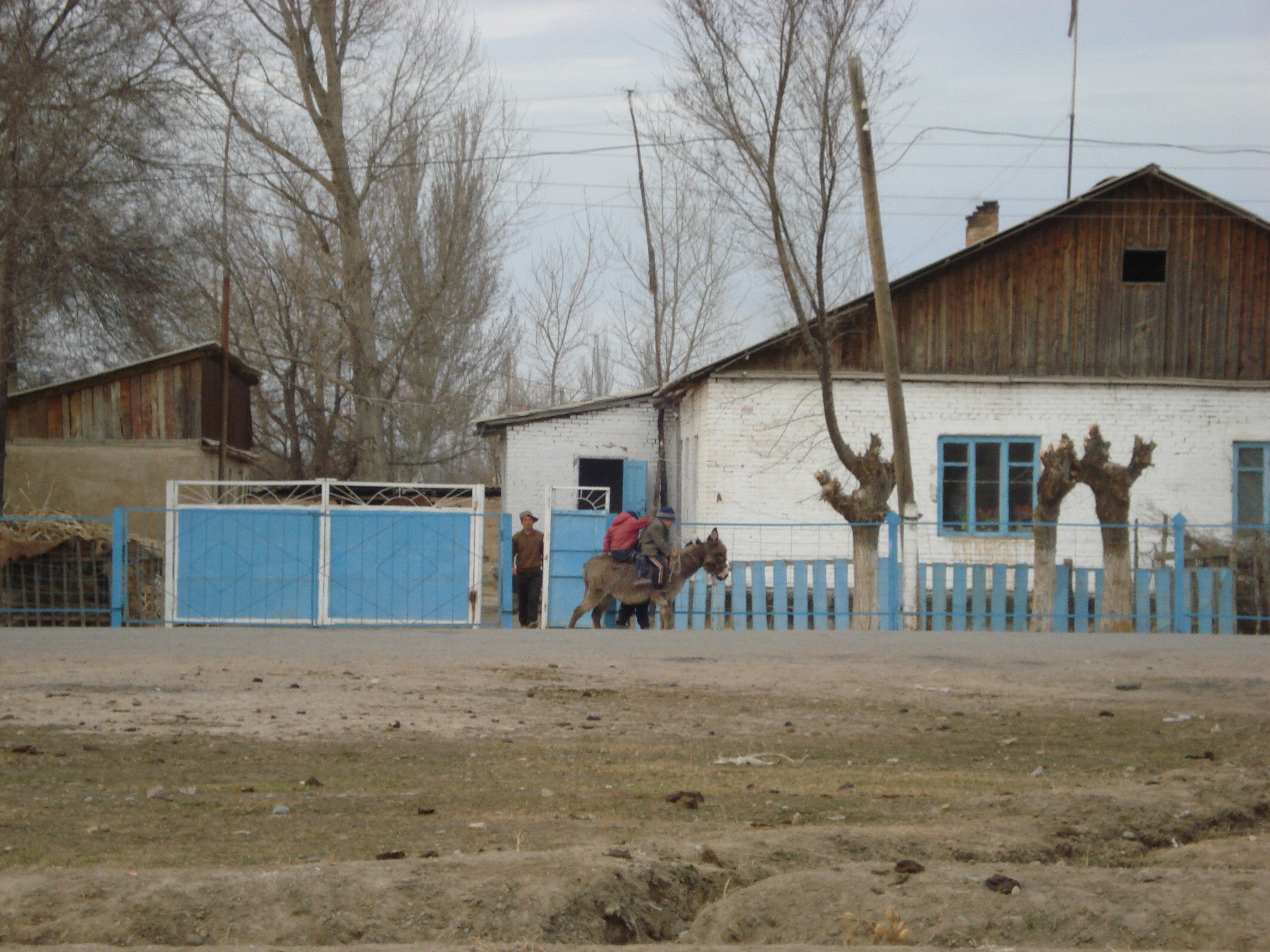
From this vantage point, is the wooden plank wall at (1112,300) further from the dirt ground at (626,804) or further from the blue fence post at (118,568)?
the blue fence post at (118,568)

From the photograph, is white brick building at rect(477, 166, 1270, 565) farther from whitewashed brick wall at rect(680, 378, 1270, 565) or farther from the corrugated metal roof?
the corrugated metal roof

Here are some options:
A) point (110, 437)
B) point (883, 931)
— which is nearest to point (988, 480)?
point (110, 437)

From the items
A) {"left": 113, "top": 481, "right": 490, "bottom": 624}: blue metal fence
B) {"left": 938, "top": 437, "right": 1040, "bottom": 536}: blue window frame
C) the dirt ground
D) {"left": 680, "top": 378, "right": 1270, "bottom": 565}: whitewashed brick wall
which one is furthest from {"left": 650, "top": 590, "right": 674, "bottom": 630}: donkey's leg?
{"left": 938, "top": 437, "right": 1040, "bottom": 536}: blue window frame

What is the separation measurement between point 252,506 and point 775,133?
8.95 meters

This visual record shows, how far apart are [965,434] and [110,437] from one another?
15.2 meters

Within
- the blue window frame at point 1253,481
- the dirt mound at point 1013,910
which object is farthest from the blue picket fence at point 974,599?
the dirt mound at point 1013,910

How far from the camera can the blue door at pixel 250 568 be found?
14938 mm

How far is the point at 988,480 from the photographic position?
20.8m

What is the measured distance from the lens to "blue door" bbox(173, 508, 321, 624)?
49.0 ft

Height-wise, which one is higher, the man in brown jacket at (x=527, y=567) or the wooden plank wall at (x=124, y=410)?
the wooden plank wall at (x=124, y=410)

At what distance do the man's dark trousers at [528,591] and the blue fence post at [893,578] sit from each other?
14.5 ft

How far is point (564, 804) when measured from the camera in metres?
5.54

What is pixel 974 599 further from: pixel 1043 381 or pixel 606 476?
pixel 606 476

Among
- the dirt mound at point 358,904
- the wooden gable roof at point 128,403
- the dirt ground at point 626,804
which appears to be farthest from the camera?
the wooden gable roof at point 128,403
